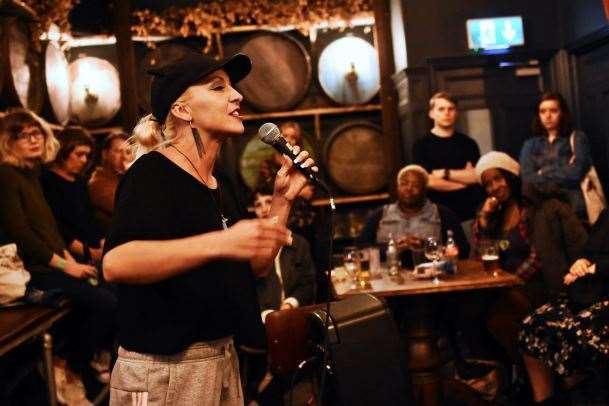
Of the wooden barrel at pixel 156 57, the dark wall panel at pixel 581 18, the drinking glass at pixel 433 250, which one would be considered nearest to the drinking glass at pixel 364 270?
the drinking glass at pixel 433 250

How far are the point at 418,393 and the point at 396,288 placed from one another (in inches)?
25.3

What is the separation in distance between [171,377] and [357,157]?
5752 mm

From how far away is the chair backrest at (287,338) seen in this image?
3.44 metres

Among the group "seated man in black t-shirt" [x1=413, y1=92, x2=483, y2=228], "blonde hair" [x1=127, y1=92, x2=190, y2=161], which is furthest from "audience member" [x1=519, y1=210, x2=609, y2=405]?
"blonde hair" [x1=127, y1=92, x2=190, y2=161]

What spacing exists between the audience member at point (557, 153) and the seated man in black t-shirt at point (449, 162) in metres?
0.43

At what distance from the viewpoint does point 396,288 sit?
3.92 metres

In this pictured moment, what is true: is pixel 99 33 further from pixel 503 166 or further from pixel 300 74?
pixel 503 166

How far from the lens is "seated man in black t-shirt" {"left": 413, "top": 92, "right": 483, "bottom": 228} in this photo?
5.77 metres

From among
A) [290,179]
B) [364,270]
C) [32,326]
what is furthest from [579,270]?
[32,326]

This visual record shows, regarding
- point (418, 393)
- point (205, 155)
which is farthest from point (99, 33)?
point (205, 155)

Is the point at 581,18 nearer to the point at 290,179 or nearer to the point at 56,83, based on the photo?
the point at 56,83

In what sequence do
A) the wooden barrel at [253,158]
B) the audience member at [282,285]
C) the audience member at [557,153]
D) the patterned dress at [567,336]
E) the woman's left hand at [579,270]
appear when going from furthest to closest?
the wooden barrel at [253,158], the audience member at [557,153], the audience member at [282,285], the woman's left hand at [579,270], the patterned dress at [567,336]

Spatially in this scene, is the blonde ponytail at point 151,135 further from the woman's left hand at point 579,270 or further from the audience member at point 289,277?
the woman's left hand at point 579,270

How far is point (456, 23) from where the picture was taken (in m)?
6.96
